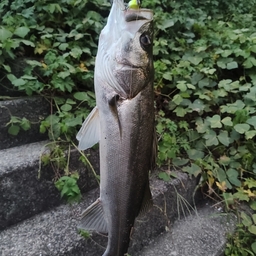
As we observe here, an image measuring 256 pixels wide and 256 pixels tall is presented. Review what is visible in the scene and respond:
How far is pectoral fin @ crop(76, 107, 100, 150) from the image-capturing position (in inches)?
54.6

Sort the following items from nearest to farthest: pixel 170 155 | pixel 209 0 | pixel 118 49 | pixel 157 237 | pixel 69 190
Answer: pixel 118 49 → pixel 69 190 → pixel 157 237 → pixel 170 155 → pixel 209 0

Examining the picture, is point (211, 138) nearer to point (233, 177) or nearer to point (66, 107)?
point (233, 177)

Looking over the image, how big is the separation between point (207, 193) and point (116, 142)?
123 centimetres

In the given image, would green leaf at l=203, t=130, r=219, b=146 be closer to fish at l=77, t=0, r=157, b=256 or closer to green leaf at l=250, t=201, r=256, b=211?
green leaf at l=250, t=201, r=256, b=211

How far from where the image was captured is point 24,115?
2016 millimetres

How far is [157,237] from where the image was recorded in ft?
A: 6.57

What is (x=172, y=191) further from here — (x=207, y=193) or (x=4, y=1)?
(x=4, y=1)

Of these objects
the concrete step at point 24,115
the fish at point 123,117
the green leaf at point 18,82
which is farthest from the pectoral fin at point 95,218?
the green leaf at point 18,82

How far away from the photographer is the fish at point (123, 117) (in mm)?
1315

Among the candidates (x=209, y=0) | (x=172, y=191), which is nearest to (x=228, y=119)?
(x=172, y=191)

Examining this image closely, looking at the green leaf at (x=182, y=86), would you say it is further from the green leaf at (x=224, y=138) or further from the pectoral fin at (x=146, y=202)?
the pectoral fin at (x=146, y=202)

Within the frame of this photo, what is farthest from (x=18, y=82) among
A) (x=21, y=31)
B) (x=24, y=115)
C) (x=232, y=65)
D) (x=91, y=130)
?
(x=232, y=65)

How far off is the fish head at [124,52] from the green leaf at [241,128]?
122 cm

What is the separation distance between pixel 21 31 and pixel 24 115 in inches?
23.3
